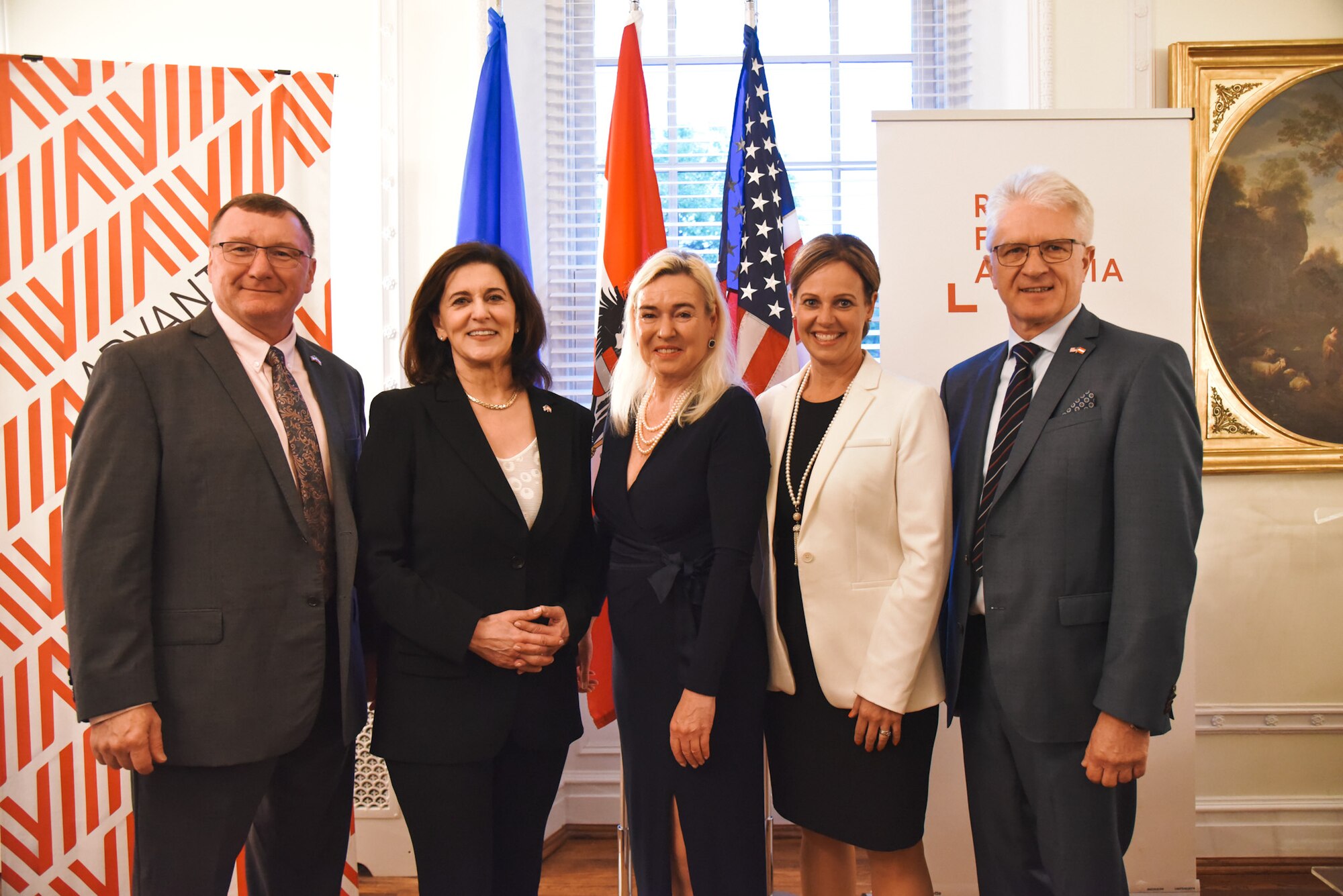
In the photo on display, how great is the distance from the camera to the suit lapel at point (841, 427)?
185cm

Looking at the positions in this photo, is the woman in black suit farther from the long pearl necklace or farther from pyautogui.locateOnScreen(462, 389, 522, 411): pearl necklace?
the long pearl necklace

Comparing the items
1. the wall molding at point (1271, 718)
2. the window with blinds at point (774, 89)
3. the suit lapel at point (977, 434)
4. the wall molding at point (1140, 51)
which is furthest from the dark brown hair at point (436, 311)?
the wall molding at point (1271, 718)

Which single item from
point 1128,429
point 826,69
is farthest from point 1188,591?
point 826,69

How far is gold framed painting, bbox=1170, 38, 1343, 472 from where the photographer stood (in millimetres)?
3062

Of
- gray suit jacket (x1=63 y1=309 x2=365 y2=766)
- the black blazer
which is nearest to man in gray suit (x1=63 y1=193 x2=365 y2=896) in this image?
gray suit jacket (x1=63 y1=309 x2=365 y2=766)

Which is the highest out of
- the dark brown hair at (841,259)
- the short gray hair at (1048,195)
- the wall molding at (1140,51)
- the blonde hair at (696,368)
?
the wall molding at (1140,51)

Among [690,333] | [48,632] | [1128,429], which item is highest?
[690,333]

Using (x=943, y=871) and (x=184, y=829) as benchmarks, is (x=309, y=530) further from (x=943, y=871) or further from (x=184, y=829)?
(x=943, y=871)

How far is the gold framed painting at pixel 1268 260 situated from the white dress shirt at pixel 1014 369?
1.67m

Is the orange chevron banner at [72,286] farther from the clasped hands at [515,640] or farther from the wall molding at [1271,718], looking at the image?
the wall molding at [1271,718]

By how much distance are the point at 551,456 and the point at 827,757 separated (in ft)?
3.07

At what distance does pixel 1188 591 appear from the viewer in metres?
1.59

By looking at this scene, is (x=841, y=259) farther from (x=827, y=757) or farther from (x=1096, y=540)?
(x=827, y=757)

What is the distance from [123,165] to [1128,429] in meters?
2.94
